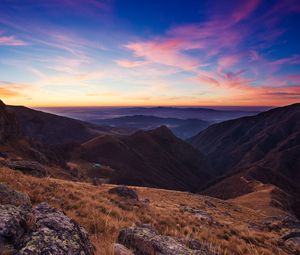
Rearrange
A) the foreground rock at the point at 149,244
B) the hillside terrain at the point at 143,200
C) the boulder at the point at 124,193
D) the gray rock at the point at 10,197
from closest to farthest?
the foreground rock at the point at 149,244, the gray rock at the point at 10,197, the hillside terrain at the point at 143,200, the boulder at the point at 124,193

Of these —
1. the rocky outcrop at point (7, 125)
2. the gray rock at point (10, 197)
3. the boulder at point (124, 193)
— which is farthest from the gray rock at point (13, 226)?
the rocky outcrop at point (7, 125)

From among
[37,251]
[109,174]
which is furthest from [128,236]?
[109,174]

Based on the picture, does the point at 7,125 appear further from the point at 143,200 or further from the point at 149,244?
the point at 149,244

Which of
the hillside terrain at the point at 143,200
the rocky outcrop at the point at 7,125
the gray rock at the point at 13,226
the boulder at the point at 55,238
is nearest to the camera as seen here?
the boulder at the point at 55,238

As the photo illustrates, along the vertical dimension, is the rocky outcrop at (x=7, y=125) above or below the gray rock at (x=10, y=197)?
below

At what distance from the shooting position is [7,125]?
249 ft

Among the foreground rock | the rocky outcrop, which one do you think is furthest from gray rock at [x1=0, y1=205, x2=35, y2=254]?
the rocky outcrop

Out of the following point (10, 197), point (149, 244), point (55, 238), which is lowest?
point (149, 244)

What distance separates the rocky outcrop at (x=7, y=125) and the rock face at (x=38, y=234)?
234 ft

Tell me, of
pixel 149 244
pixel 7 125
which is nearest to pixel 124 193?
pixel 149 244

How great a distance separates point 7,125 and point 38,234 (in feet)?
→ 265

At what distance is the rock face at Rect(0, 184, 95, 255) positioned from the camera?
13.4ft

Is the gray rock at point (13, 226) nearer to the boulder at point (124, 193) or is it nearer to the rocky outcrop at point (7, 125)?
the boulder at point (124, 193)

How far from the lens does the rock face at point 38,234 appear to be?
13.4 feet
